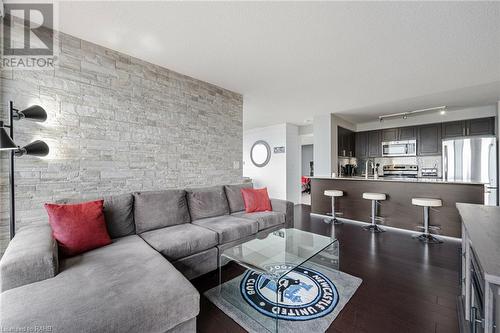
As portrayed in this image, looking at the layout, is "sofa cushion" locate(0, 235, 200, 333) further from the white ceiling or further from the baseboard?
the white ceiling

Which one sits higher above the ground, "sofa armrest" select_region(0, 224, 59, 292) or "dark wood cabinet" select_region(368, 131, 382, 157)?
"dark wood cabinet" select_region(368, 131, 382, 157)

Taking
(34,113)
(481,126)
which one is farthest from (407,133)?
(34,113)

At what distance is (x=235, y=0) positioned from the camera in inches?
65.9

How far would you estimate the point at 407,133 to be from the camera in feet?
17.9

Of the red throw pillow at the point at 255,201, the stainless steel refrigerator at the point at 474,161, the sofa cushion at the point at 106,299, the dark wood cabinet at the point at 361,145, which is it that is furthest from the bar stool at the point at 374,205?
the sofa cushion at the point at 106,299

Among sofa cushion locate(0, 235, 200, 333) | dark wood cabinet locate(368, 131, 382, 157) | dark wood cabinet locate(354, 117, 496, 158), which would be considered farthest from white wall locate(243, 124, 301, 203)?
sofa cushion locate(0, 235, 200, 333)

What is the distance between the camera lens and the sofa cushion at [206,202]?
276cm

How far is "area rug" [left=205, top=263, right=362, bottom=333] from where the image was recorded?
1.54 m

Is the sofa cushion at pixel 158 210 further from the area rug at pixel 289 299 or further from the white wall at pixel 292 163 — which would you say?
the white wall at pixel 292 163

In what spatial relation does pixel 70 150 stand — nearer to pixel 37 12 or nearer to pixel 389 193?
pixel 37 12

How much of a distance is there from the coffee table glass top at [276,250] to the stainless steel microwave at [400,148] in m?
4.56

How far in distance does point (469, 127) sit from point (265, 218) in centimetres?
534

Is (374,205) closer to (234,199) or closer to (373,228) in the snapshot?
(373,228)

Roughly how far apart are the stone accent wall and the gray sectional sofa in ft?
1.12
